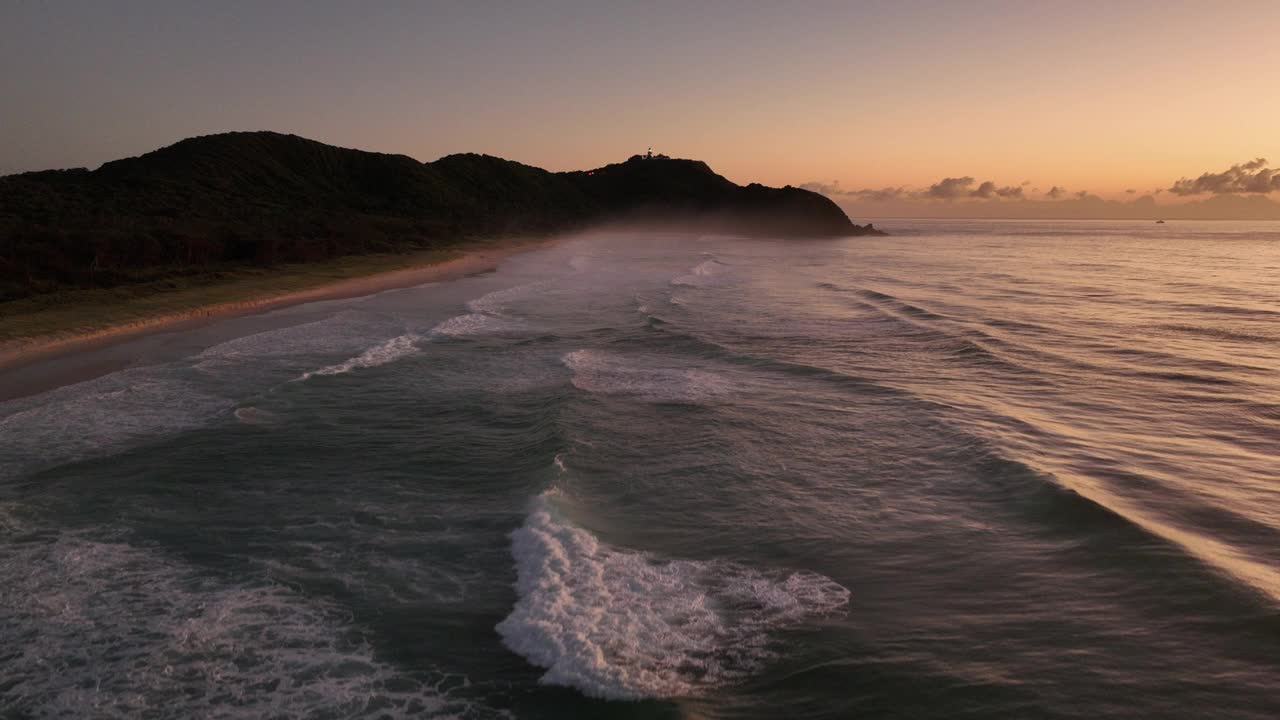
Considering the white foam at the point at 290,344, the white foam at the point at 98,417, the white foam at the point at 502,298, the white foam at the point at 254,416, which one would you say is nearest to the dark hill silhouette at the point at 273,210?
the white foam at the point at 290,344

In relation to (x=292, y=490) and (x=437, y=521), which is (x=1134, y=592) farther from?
(x=292, y=490)

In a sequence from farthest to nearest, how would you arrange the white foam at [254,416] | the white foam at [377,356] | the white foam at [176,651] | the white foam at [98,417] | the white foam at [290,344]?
the white foam at [290,344], the white foam at [377,356], the white foam at [254,416], the white foam at [98,417], the white foam at [176,651]

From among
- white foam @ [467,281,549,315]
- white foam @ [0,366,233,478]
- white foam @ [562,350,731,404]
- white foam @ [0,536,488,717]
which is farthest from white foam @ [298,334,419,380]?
white foam @ [0,536,488,717]

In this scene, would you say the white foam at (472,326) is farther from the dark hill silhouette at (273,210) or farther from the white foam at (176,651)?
the white foam at (176,651)

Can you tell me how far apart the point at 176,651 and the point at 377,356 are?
46.3 ft

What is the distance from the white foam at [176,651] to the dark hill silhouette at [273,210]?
69.6 feet

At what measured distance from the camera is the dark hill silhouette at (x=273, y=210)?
102 ft

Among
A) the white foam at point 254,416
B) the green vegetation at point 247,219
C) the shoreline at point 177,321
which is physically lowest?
the white foam at point 254,416

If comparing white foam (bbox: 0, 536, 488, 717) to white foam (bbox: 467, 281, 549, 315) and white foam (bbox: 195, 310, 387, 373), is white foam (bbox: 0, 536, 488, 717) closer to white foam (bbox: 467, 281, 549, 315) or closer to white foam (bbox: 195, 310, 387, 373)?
white foam (bbox: 195, 310, 387, 373)

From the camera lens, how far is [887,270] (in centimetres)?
5838

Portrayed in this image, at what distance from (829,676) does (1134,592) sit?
3.59 metres

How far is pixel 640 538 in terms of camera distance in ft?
30.4

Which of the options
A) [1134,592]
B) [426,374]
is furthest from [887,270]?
[1134,592]

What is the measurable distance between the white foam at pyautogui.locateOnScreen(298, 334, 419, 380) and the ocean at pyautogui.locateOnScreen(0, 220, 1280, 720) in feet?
0.62
